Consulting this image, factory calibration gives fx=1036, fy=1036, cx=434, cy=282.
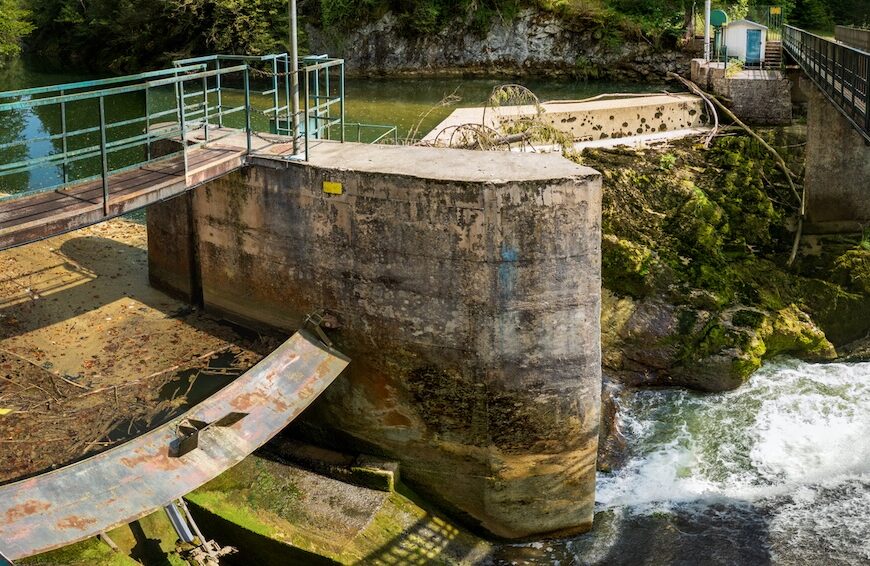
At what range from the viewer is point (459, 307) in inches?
420

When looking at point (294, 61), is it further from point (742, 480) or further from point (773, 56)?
point (773, 56)

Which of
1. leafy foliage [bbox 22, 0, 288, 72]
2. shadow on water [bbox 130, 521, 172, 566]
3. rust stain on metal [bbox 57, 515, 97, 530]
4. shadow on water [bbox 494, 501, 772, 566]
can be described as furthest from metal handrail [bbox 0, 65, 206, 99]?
leafy foliage [bbox 22, 0, 288, 72]

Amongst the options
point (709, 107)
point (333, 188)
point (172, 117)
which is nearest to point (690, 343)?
point (333, 188)

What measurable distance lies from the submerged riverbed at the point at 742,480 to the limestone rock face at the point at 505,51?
16.6m

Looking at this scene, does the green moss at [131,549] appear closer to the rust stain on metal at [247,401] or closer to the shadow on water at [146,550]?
the shadow on water at [146,550]

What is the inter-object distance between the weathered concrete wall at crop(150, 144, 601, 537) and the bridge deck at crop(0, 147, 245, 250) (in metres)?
0.63

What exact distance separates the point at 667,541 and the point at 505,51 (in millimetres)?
22808

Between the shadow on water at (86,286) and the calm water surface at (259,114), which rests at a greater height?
the calm water surface at (259,114)

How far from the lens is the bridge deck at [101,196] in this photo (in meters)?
9.39

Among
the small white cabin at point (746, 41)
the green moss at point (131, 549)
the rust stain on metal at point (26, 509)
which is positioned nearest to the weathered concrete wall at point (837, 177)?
the small white cabin at point (746, 41)

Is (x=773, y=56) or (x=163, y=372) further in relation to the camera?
(x=773, y=56)

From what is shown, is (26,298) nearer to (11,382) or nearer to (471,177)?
(11,382)

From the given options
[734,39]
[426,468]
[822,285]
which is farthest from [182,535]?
[734,39]

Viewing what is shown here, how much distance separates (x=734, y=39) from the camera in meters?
24.9
